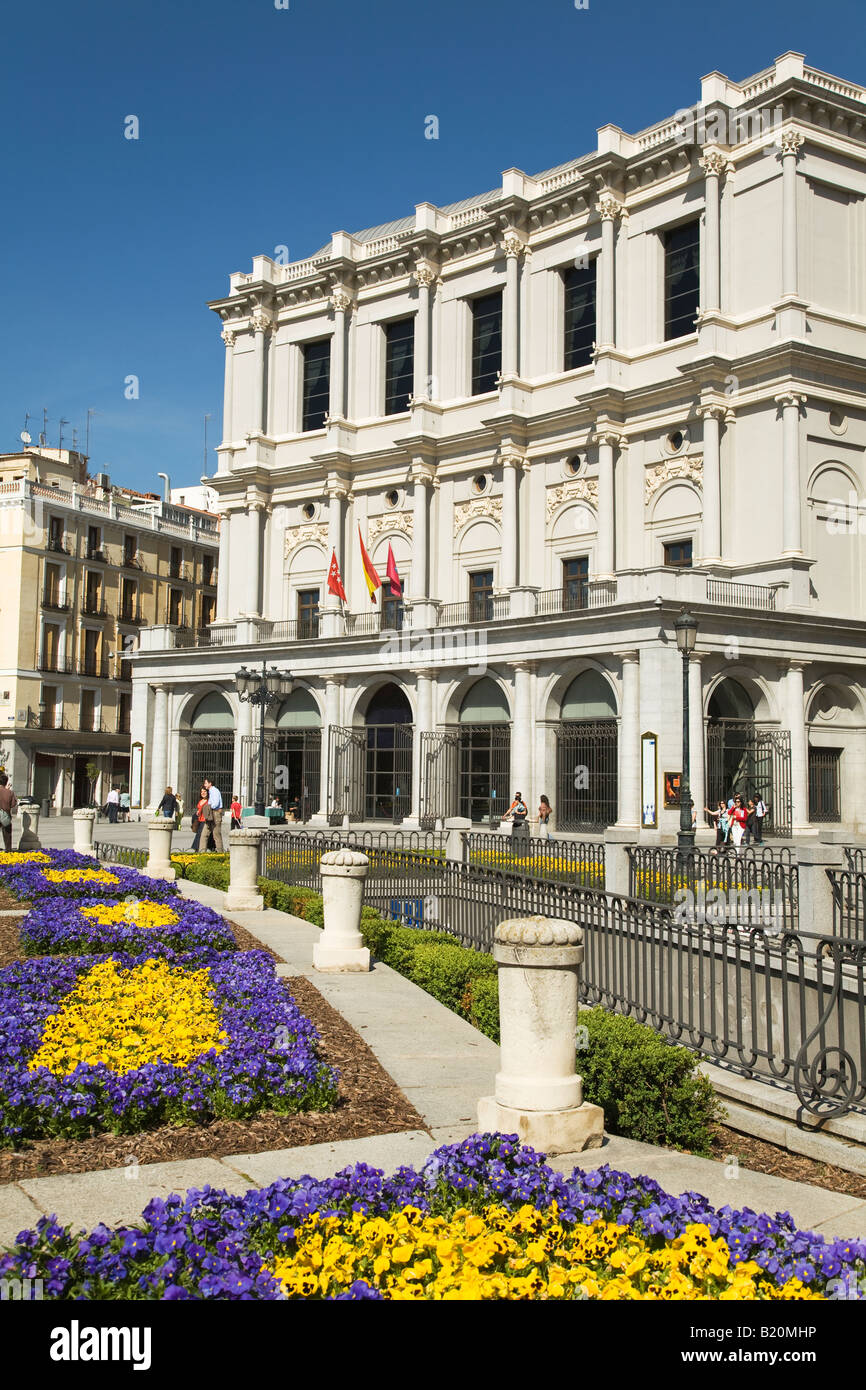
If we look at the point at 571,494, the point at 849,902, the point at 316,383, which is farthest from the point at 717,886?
the point at 316,383

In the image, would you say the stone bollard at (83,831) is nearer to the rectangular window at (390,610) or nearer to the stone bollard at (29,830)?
the stone bollard at (29,830)

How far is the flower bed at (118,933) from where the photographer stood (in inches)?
482

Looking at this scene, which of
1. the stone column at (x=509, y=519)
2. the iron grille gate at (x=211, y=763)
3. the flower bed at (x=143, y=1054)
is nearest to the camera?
the flower bed at (x=143, y=1054)

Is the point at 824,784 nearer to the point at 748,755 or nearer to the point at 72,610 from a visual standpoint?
the point at 748,755

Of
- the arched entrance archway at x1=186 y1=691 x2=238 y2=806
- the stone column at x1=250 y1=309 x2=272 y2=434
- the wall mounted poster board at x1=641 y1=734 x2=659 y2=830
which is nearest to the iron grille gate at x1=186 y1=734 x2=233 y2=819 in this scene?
the arched entrance archway at x1=186 y1=691 x2=238 y2=806

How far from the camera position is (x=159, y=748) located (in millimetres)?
45875

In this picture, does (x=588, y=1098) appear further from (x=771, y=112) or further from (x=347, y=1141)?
(x=771, y=112)

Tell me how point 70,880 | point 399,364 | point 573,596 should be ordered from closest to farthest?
point 70,880 → point 573,596 → point 399,364

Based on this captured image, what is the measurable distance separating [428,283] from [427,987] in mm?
36822

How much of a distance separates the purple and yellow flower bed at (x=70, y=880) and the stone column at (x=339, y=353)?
28944 millimetres

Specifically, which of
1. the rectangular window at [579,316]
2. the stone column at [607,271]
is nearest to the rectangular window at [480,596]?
the rectangular window at [579,316]

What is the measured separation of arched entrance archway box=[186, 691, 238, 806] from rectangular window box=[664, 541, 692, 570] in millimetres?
18135

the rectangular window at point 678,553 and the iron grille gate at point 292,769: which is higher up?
the rectangular window at point 678,553

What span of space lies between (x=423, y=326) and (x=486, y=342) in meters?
2.67
